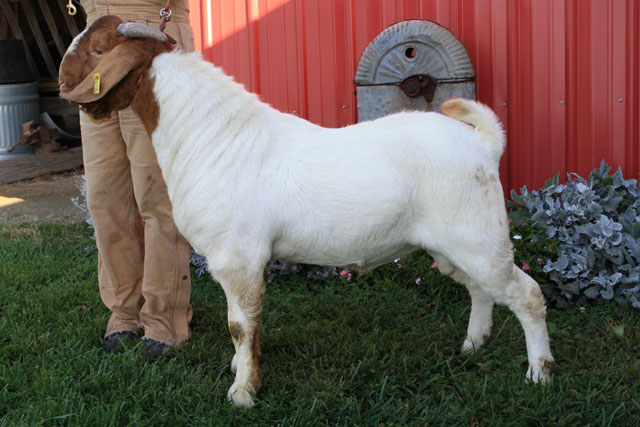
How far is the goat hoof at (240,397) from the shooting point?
9.54 feet

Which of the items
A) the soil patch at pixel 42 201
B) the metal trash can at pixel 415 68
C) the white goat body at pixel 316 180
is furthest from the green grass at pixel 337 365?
the soil patch at pixel 42 201

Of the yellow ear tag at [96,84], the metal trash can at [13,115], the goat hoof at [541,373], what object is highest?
the yellow ear tag at [96,84]

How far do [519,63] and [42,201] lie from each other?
5.73 meters

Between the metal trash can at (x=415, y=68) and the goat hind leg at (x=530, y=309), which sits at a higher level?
the metal trash can at (x=415, y=68)

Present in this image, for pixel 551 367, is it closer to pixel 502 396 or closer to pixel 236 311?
pixel 502 396

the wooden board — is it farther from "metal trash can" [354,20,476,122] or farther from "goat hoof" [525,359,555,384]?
"goat hoof" [525,359,555,384]

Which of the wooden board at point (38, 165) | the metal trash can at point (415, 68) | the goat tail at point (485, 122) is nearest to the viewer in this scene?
the goat tail at point (485, 122)

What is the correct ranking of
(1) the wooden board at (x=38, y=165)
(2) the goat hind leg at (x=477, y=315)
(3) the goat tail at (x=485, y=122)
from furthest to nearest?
(1) the wooden board at (x=38, y=165) < (2) the goat hind leg at (x=477, y=315) < (3) the goat tail at (x=485, y=122)

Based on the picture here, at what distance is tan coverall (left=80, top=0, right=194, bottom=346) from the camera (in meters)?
3.39

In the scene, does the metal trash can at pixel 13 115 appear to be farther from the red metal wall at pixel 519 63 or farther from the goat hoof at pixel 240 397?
the goat hoof at pixel 240 397

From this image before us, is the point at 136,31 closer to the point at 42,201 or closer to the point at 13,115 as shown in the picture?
the point at 42,201

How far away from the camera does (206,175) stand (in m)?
2.84

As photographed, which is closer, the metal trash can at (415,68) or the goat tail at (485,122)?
the goat tail at (485,122)

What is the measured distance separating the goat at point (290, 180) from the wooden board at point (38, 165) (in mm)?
6884
